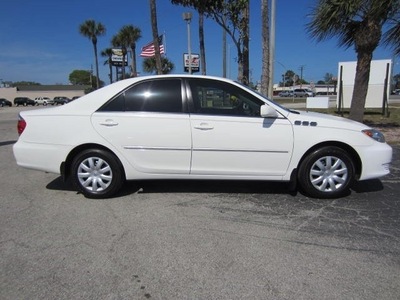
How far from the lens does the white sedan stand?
4730 millimetres

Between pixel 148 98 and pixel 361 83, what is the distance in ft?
28.7

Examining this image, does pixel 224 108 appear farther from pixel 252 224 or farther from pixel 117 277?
pixel 117 277

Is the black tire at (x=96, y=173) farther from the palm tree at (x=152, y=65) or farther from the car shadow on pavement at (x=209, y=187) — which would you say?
the palm tree at (x=152, y=65)

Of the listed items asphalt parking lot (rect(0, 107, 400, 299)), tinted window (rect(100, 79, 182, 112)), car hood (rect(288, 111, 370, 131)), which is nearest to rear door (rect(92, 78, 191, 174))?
tinted window (rect(100, 79, 182, 112))

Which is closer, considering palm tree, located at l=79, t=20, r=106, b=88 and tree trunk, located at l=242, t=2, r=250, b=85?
Result: tree trunk, located at l=242, t=2, r=250, b=85

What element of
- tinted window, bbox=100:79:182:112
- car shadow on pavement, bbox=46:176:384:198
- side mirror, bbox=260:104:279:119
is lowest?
car shadow on pavement, bbox=46:176:384:198

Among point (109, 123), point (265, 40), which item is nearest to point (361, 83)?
point (265, 40)

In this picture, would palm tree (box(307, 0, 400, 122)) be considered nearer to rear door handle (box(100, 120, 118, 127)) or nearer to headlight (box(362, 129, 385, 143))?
headlight (box(362, 129, 385, 143))

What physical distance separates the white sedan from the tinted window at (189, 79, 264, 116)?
14 millimetres

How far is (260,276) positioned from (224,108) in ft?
8.06

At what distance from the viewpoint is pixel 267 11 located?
43.8 feet

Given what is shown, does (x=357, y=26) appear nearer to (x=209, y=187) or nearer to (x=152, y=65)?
(x=209, y=187)

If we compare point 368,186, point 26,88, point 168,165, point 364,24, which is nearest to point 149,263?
point 168,165

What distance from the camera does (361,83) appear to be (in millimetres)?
Result: 11281
